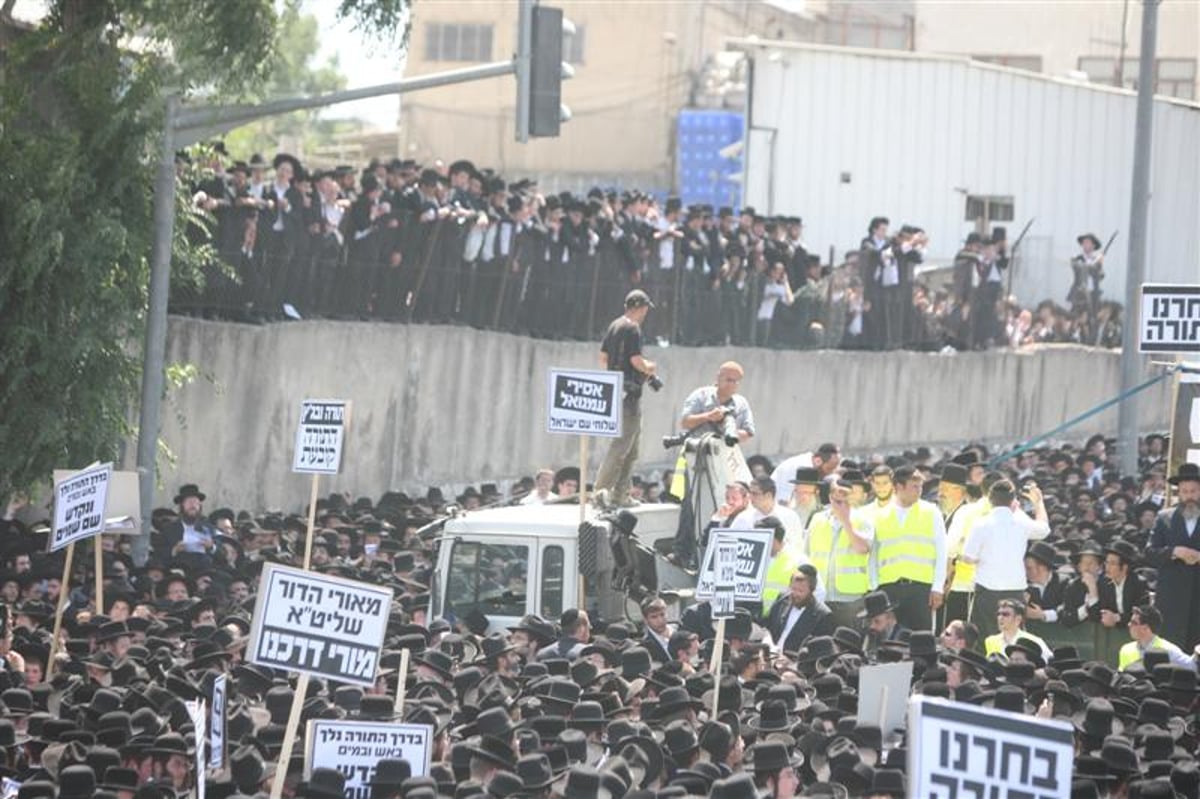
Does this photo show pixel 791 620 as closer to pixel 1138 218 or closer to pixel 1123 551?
pixel 1123 551

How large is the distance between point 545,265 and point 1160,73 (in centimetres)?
3192

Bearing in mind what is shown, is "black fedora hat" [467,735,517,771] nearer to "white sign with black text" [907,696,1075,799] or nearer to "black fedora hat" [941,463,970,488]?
"white sign with black text" [907,696,1075,799]

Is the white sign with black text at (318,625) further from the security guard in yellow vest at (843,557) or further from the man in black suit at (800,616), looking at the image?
the security guard in yellow vest at (843,557)

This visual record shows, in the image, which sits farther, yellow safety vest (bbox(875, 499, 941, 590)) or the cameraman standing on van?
the cameraman standing on van

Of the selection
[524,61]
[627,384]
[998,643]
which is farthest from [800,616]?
[524,61]

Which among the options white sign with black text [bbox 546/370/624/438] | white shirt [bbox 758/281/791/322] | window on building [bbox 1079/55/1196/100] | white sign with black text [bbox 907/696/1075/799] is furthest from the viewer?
window on building [bbox 1079/55/1196/100]

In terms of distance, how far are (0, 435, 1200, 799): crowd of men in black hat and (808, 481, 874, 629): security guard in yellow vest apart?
0.63 m

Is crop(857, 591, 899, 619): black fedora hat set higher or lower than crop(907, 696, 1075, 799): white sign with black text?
lower

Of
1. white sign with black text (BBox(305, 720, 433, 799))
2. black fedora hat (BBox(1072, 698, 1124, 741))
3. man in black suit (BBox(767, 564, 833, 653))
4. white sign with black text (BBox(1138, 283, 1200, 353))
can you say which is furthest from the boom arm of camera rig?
white sign with black text (BBox(305, 720, 433, 799))

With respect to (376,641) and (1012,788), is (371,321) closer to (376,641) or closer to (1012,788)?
(376,641)

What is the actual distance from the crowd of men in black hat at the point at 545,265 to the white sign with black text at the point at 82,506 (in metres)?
6.54

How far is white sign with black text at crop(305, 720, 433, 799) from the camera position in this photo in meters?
14.0

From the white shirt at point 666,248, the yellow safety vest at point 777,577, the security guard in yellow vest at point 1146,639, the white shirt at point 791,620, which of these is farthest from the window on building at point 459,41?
the security guard in yellow vest at point 1146,639

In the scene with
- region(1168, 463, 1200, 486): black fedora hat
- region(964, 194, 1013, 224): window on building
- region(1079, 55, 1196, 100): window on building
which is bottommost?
region(1168, 463, 1200, 486): black fedora hat
